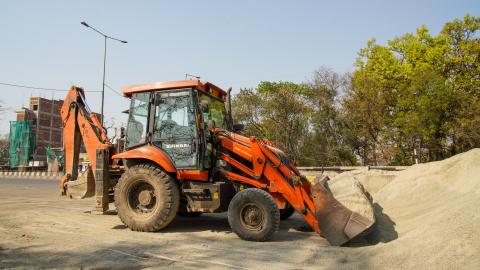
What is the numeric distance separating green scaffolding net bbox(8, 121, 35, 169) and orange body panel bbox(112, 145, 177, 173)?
5595cm

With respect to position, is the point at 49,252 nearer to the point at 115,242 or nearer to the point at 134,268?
the point at 115,242

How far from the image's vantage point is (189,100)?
7637 mm

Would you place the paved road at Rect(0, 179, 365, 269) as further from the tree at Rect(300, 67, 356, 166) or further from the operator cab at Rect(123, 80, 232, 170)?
the tree at Rect(300, 67, 356, 166)

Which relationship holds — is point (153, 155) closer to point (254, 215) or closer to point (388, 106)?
point (254, 215)

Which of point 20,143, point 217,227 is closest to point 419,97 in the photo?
point 217,227

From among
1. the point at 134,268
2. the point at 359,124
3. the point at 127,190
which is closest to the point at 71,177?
the point at 127,190

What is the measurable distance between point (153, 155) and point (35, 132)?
59.2 metres

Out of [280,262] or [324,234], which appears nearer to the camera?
[280,262]

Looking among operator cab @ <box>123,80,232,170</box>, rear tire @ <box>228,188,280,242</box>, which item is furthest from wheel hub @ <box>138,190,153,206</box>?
rear tire @ <box>228,188,280,242</box>

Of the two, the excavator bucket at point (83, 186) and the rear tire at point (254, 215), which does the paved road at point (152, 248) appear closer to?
the rear tire at point (254, 215)

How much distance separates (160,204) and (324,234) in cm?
291

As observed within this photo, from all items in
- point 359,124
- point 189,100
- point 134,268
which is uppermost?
point 359,124

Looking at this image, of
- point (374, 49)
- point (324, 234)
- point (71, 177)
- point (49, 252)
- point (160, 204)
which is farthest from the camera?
point (374, 49)

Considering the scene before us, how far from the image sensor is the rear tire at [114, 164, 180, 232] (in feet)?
24.2
